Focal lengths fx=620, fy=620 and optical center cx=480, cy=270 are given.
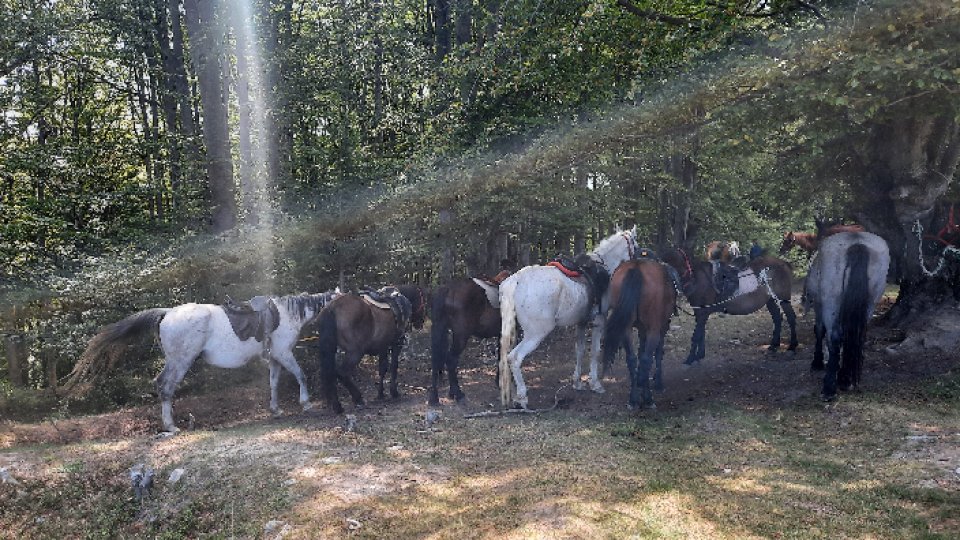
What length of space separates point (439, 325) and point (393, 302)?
2.98ft

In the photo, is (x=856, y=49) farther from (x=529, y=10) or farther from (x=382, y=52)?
(x=382, y=52)

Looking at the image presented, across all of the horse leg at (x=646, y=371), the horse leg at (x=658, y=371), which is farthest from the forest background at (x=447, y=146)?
the horse leg at (x=646, y=371)

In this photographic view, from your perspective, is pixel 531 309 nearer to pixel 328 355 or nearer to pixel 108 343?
pixel 328 355

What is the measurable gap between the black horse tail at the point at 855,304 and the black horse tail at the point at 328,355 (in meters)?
7.33

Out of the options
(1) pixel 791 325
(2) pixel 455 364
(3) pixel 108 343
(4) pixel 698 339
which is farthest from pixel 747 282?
(3) pixel 108 343

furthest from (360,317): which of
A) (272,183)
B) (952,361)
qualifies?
(952,361)

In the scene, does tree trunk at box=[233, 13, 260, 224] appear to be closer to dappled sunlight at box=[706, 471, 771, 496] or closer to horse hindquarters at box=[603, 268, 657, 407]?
horse hindquarters at box=[603, 268, 657, 407]

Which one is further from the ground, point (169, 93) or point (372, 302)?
point (169, 93)

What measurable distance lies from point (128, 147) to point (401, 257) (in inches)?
294

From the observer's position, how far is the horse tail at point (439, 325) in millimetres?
9977

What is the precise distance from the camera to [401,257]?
13.4 metres

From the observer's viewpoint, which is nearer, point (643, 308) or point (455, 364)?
point (643, 308)

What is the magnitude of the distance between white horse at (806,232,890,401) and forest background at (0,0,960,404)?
1.64m

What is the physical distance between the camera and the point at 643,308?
8992mm
